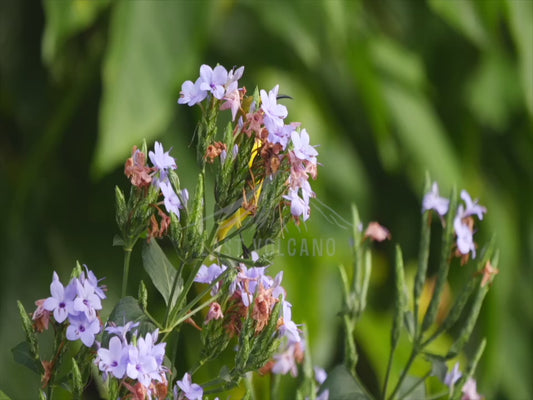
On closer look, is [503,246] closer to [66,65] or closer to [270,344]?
[66,65]

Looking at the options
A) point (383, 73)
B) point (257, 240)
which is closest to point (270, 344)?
point (257, 240)

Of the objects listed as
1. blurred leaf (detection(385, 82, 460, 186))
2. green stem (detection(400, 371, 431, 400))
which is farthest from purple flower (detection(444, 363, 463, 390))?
blurred leaf (detection(385, 82, 460, 186))

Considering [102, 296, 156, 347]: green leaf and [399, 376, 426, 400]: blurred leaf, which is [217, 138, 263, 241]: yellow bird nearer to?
[102, 296, 156, 347]: green leaf

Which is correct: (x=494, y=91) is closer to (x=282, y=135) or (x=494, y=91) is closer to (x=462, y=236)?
(x=462, y=236)

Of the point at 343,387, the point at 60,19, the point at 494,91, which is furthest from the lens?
the point at 494,91

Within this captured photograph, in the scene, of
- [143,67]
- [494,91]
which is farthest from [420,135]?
[143,67]
